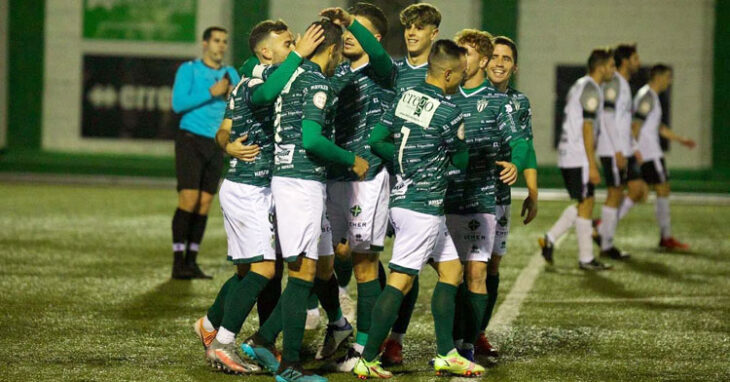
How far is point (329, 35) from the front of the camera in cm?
632

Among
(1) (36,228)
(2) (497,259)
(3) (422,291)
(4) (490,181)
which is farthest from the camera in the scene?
(1) (36,228)

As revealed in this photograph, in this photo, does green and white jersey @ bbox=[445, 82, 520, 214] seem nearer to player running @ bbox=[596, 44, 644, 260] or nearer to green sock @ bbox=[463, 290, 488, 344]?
green sock @ bbox=[463, 290, 488, 344]

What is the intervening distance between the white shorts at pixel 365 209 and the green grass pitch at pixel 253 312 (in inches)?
31.2

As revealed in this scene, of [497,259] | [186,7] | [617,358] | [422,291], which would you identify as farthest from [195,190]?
[186,7]

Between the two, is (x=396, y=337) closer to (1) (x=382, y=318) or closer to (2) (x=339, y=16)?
(1) (x=382, y=318)

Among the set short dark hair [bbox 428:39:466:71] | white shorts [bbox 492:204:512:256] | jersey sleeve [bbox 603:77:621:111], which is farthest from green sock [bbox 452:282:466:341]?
jersey sleeve [bbox 603:77:621:111]

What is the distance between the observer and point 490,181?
6910 millimetres

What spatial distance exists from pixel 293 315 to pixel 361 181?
977 millimetres

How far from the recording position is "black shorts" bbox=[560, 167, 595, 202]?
1164 cm

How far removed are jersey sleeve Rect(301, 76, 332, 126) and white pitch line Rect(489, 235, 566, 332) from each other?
2744mm

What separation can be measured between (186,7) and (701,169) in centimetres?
1114

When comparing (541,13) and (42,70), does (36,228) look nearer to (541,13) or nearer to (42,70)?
(42,70)

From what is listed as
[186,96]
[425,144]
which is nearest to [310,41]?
[425,144]

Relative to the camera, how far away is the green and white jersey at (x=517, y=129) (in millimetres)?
6965
